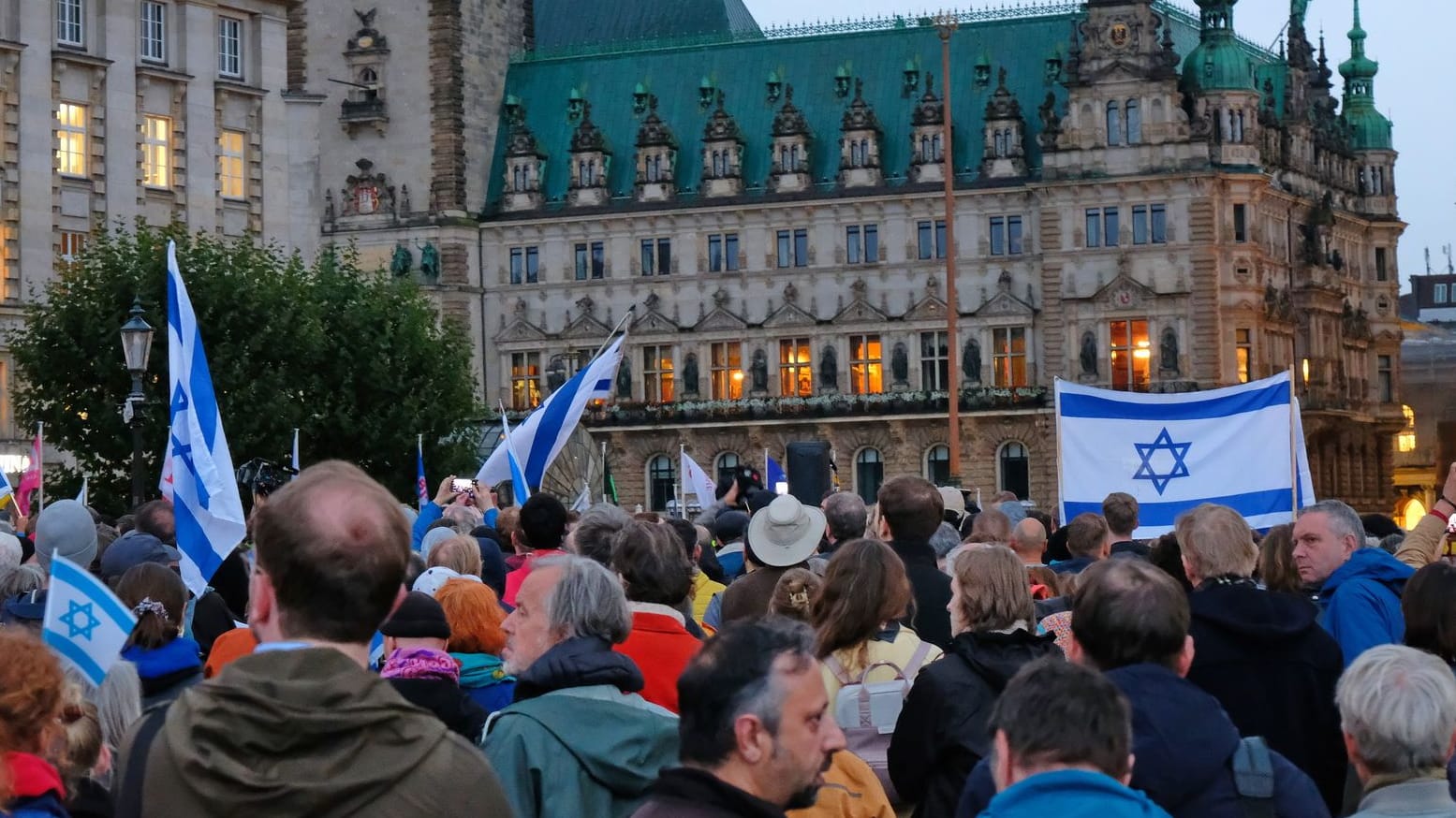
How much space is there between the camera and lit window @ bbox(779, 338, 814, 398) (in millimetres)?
78625

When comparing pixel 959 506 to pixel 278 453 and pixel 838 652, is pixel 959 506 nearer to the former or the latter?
pixel 838 652

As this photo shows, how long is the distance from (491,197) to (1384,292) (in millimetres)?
31015

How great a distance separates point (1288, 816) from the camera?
680 cm

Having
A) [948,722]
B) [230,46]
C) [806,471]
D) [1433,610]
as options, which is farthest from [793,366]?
[948,722]

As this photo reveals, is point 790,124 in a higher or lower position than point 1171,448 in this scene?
higher

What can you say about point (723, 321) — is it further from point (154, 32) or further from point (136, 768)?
point (136, 768)

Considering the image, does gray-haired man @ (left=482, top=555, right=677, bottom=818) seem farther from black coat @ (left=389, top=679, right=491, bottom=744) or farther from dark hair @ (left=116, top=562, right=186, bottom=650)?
dark hair @ (left=116, top=562, right=186, bottom=650)

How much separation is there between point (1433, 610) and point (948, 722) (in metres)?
1.77

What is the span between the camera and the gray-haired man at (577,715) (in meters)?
7.18

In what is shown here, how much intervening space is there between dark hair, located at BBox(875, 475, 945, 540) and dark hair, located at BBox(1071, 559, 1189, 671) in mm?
4123

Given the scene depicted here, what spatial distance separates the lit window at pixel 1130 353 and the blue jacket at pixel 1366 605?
63675 mm

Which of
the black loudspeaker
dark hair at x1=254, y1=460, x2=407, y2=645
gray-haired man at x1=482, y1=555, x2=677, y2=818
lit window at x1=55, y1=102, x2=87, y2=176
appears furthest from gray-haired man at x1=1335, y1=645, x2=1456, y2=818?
lit window at x1=55, y1=102, x2=87, y2=176

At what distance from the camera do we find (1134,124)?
7419 cm

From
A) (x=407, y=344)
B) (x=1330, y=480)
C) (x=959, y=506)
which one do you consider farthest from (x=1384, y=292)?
(x=959, y=506)
